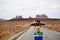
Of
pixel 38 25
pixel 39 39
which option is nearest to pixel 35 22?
pixel 38 25

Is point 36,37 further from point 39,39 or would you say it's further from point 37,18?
point 37,18

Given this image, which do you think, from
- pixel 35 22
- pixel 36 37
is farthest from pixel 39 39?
pixel 35 22

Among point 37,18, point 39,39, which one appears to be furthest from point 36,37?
point 37,18

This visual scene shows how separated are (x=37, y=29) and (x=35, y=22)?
0.52 meters

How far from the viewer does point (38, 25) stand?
11328mm

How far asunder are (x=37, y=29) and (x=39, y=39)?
0.58 meters

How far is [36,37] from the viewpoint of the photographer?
37.7ft

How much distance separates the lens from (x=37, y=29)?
1157 centimetres

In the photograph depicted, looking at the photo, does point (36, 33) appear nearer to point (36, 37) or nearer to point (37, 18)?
point (36, 37)

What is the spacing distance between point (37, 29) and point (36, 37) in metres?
0.46

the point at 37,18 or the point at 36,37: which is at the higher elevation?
the point at 37,18

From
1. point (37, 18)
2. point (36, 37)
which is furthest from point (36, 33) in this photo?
point (37, 18)

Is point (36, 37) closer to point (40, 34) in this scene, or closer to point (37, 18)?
point (40, 34)

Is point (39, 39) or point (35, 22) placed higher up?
point (35, 22)
